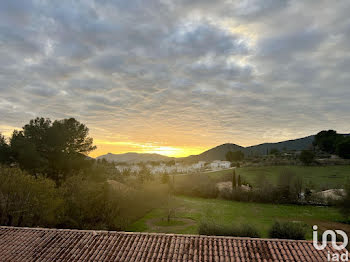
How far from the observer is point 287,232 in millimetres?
17969

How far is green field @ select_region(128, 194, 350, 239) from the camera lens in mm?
25578

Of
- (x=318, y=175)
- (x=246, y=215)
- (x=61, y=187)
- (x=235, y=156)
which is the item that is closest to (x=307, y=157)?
(x=318, y=175)

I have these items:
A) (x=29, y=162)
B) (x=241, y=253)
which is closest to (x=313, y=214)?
(x=241, y=253)

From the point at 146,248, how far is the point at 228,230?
8989 millimetres

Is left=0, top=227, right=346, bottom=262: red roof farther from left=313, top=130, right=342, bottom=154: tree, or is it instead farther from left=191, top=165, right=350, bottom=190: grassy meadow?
left=313, top=130, right=342, bottom=154: tree

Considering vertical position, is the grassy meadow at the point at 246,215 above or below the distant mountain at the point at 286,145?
below

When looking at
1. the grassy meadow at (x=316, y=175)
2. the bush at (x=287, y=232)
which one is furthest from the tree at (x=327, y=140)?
the bush at (x=287, y=232)

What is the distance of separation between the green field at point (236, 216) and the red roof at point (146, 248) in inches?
510

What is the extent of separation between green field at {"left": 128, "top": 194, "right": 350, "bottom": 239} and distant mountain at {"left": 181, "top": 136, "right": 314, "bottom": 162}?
5654cm

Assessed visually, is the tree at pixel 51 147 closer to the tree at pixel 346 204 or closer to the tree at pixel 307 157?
the tree at pixel 346 204

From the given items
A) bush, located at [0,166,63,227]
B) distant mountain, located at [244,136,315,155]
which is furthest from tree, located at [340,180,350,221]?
distant mountain, located at [244,136,315,155]

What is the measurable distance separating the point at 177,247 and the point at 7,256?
24.9 feet

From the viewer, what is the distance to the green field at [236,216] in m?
25.6

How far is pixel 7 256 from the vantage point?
10680 millimetres
